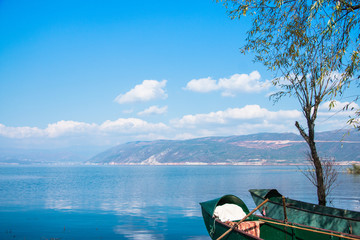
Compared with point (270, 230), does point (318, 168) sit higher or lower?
higher

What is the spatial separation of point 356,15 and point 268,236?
8.60 meters

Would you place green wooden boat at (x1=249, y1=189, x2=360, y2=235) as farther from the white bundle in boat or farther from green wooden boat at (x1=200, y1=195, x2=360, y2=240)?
the white bundle in boat

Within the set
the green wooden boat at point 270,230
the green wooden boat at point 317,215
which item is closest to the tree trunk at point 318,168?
the green wooden boat at point 317,215

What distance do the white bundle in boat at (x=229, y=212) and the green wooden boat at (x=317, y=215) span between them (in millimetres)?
2451

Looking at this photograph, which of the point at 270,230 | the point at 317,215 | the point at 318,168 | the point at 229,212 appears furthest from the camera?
the point at 318,168

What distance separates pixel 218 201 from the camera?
46.9ft

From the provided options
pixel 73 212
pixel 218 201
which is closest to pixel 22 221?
pixel 73 212

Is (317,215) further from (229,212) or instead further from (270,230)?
(229,212)

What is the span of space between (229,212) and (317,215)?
12.0 feet

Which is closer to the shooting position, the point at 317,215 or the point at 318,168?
the point at 317,215

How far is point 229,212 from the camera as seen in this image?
1465cm

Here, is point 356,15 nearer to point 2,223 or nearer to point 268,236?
point 268,236

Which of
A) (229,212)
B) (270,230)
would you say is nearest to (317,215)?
(270,230)

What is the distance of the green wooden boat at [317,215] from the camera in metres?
12.3
